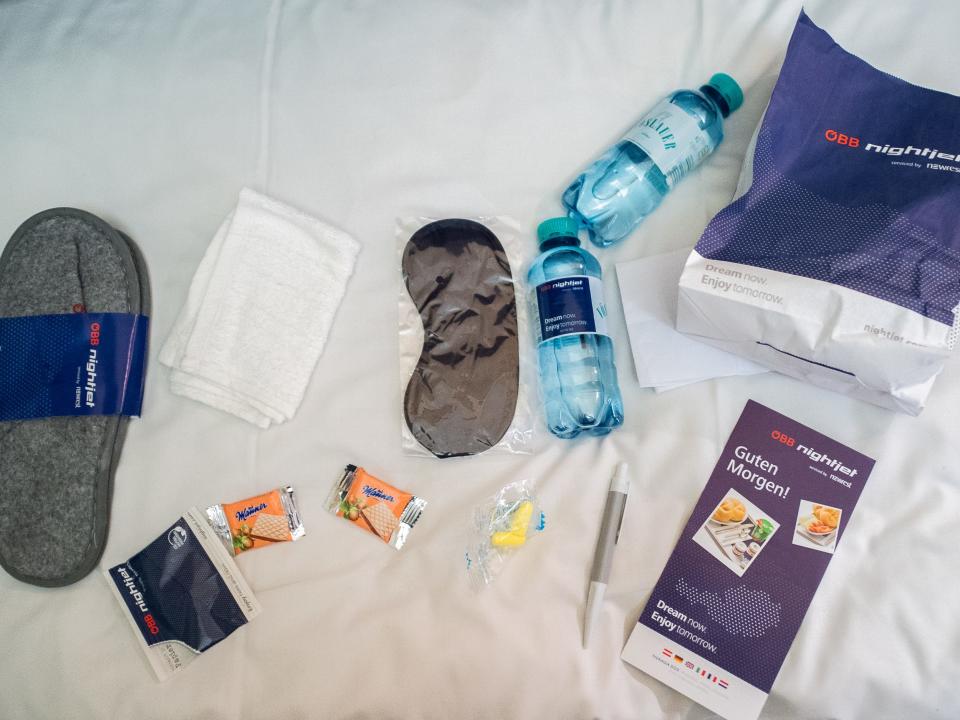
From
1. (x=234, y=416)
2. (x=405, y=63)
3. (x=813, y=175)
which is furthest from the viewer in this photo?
(x=405, y=63)

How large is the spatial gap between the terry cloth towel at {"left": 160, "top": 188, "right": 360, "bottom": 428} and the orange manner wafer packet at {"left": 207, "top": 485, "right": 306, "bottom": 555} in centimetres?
10

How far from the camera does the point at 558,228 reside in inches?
33.9

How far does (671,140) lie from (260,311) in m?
0.58

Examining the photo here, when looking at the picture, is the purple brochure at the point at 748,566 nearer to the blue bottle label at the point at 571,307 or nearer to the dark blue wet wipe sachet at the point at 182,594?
the blue bottle label at the point at 571,307

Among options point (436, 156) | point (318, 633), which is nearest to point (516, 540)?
point (318, 633)

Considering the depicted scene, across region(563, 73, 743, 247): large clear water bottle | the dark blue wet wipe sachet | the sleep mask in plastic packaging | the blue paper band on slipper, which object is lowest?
the dark blue wet wipe sachet

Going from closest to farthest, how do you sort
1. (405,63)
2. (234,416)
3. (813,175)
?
1. (813,175)
2. (234,416)
3. (405,63)

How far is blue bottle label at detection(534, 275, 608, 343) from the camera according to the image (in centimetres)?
82

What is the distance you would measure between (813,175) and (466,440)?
0.52 meters

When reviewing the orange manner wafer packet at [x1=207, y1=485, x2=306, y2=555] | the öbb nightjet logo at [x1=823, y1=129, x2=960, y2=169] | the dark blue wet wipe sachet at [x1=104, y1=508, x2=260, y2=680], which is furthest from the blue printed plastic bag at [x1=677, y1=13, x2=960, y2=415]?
the dark blue wet wipe sachet at [x1=104, y1=508, x2=260, y2=680]

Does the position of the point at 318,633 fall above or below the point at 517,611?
below

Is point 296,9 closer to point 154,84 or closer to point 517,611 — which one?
point 154,84

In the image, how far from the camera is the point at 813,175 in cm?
77

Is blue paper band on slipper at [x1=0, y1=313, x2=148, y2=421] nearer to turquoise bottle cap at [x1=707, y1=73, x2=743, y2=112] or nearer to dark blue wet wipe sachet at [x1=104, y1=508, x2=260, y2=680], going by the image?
dark blue wet wipe sachet at [x1=104, y1=508, x2=260, y2=680]
